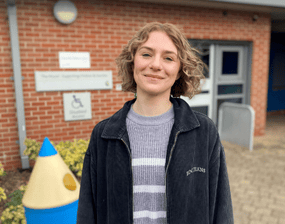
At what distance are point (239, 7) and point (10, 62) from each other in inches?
204

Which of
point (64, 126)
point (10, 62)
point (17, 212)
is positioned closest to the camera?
point (17, 212)

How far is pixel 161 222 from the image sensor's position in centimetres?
139

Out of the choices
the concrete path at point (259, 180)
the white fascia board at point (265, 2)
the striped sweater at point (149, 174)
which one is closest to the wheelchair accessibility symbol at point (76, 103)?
the concrete path at point (259, 180)

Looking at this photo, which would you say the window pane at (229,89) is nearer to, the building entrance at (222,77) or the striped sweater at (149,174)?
the building entrance at (222,77)

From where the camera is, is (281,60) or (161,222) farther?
(281,60)

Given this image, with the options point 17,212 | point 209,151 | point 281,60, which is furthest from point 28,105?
point 281,60

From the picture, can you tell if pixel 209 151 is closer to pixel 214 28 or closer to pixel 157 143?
pixel 157 143

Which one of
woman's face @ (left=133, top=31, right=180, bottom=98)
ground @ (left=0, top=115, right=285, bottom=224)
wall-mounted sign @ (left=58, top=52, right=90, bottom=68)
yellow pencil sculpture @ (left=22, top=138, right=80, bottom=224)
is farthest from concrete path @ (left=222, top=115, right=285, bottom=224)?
wall-mounted sign @ (left=58, top=52, right=90, bottom=68)

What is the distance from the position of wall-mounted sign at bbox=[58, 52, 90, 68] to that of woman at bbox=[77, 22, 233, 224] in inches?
157

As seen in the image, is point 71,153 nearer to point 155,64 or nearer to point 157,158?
point 157,158

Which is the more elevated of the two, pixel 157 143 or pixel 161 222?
pixel 157 143

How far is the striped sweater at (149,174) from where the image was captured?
4.49ft

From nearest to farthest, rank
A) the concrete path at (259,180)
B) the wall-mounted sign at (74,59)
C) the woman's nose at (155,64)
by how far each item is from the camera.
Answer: the woman's nose at (155,64)
the concrete path at (259,180)
the wall-mounted sign at (74,59)

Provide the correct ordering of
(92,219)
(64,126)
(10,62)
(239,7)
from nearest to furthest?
(92,219), (10,62), (64,126), (239,7)
